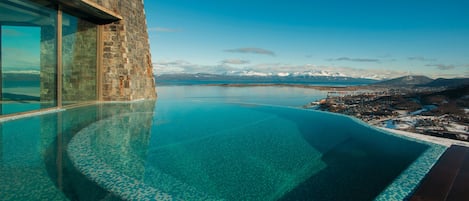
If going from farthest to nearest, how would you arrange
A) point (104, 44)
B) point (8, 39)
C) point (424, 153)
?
point (104, 44), point (8, 39), point (424, 153)

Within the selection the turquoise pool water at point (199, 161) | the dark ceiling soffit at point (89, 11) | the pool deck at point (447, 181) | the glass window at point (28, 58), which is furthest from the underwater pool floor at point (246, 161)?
the dark ceiling soffit at point (89, 11)

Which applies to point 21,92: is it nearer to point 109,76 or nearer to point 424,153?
point 109,76

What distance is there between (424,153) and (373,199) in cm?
189

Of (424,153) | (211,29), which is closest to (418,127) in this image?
(424,153)

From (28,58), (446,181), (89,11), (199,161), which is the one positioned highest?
(89,11)

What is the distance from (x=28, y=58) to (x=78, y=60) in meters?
1.36

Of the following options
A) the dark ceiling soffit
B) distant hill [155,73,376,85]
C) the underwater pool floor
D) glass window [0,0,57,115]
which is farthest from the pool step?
distant hill [155,73,376,85]

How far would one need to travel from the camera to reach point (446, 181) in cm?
237

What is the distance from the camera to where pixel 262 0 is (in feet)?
62.1

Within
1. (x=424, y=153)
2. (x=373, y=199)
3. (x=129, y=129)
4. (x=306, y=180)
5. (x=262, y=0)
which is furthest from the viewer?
(x=262, y=0)

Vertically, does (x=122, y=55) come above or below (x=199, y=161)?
above

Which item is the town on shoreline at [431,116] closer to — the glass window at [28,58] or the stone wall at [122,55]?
the stone wall at [122,55]

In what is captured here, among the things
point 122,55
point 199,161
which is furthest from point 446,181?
point 122,55

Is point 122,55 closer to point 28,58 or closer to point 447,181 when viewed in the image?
point 28,58
